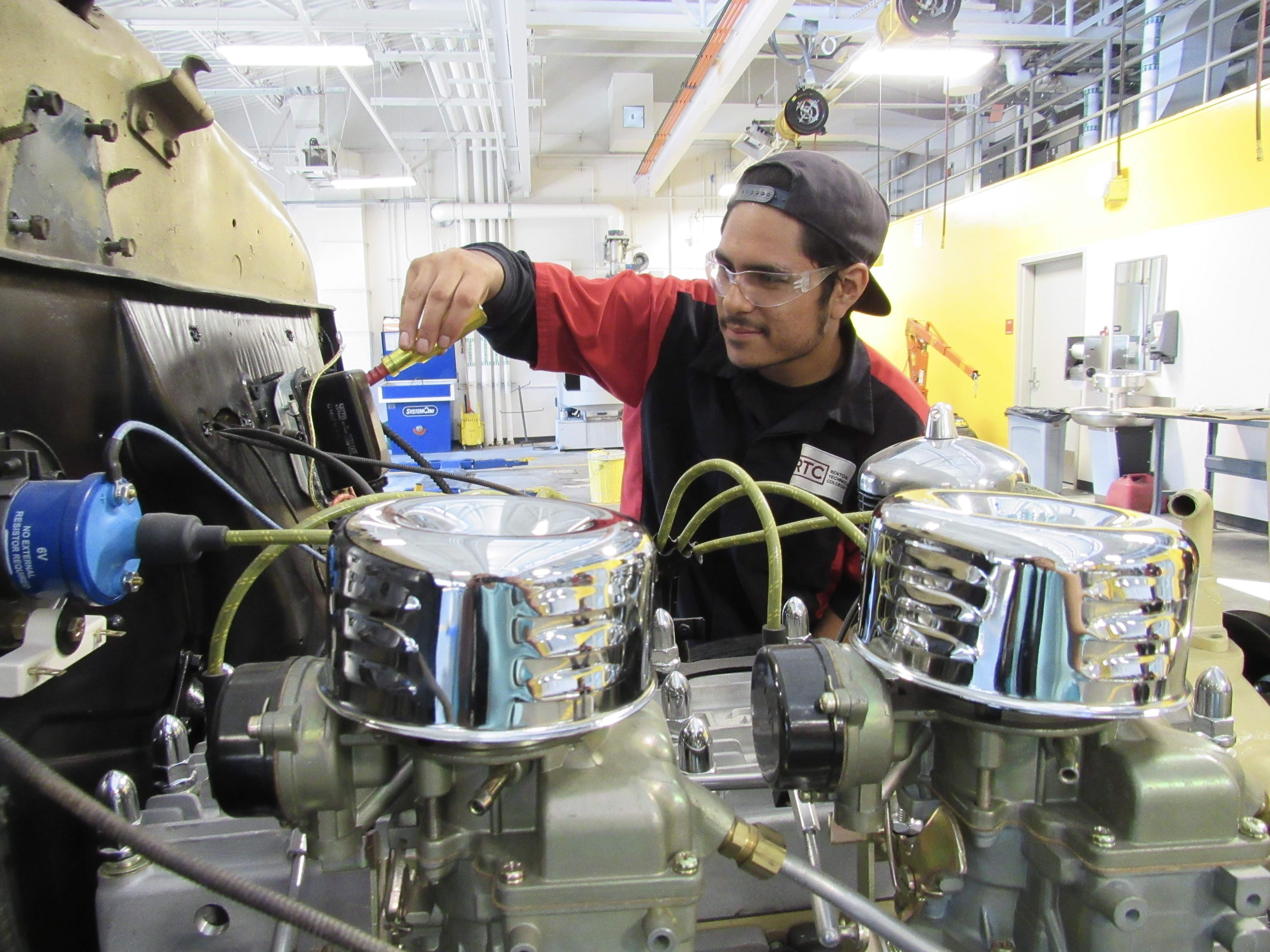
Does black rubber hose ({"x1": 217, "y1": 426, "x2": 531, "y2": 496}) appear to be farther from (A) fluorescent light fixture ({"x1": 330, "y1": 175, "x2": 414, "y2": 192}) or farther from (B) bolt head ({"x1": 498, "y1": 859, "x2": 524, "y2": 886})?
(A) fluorescent light fixture ({"x1": 330, "y1": 175, "x2": 414, "y2": 192})

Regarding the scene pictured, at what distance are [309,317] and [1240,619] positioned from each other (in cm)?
170

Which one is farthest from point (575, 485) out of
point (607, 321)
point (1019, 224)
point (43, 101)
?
point (43, 101)

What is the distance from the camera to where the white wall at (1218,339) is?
170 inches

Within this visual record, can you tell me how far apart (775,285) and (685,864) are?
943mm

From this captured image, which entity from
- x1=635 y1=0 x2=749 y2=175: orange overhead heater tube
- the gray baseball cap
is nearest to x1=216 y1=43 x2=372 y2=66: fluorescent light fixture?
x1=635 y1=0 x2=749 y2=175: orange overhead heater tube

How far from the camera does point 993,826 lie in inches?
19.5

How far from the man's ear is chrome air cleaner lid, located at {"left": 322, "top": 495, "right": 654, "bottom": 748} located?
37.3 inches

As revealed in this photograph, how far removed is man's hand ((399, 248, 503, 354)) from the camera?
0.94 m

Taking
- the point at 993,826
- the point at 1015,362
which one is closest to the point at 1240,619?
the point at 993,826

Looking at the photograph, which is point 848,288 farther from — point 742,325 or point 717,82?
point 717,82

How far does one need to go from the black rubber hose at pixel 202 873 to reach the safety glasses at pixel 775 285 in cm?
102

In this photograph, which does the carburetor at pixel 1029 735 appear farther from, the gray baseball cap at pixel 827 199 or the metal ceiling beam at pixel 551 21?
the metal ceiling beam at pixel 551 21

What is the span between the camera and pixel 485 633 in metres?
0.39

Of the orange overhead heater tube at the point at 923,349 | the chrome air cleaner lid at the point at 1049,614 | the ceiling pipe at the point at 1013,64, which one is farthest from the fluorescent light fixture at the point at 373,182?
the chrome air cleaner lid at the point at 1049,614
